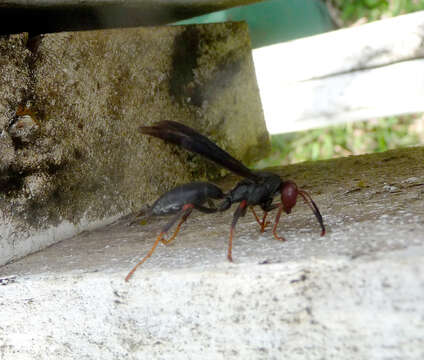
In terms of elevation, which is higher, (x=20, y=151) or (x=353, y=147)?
(x=20, y=151)

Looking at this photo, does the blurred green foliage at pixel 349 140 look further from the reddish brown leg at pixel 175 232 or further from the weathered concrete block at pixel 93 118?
the reddish brown leg at pixel 175 232

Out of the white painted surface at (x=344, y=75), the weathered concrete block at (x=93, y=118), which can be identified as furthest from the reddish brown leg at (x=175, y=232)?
the white painted surface at (x=344, y=75)

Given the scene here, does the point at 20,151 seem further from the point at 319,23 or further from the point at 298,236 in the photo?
the point at 319,23

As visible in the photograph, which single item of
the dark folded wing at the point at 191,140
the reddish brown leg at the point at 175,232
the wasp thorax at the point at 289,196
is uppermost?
the dark folded wing at the point at 191,140

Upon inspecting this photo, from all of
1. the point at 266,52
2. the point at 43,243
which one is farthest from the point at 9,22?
the point at 266,52

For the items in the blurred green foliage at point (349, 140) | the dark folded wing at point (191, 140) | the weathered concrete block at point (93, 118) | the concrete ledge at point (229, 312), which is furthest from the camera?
the blurred green foliage at point (349, 140)

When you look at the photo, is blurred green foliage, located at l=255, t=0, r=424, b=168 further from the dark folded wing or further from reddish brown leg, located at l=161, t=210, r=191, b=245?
the dark folded wing
